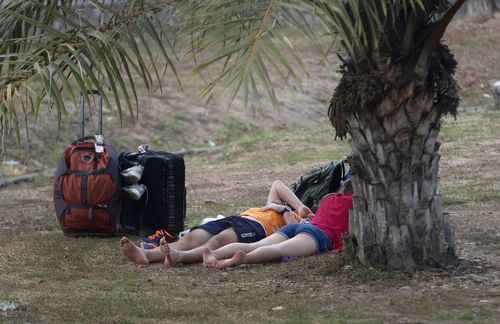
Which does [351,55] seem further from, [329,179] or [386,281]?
[329,179]

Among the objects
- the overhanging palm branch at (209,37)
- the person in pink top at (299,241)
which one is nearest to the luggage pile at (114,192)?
A: the person in pink top at (299,241)

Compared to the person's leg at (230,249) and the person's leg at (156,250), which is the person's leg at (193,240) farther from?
the person's leg at (230,249)

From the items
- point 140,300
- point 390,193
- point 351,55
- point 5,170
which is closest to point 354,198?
point 390,193

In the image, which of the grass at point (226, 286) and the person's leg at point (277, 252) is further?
the person's leg at point (277, 252)

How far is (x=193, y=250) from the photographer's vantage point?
666 centimetres

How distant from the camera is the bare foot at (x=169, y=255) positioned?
21.5ft

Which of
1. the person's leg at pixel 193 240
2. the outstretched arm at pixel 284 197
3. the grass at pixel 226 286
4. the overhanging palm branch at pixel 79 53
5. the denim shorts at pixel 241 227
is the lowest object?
the grass at pixel 226 286

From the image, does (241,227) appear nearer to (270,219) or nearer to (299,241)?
(270,219)

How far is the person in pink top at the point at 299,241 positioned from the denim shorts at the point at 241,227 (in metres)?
0.20

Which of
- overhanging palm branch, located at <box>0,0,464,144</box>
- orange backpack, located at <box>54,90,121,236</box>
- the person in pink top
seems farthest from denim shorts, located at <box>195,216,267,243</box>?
overhanging palm branch, located at <box>0,0,464,144</box>

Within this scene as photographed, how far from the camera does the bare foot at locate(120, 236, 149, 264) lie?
6.64m

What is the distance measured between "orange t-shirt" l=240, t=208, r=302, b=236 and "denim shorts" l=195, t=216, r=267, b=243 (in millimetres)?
68

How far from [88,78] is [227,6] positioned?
1.11 m

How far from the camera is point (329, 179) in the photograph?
763 centimetres
